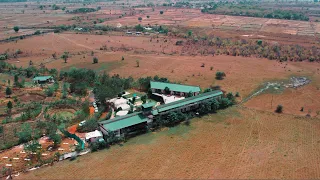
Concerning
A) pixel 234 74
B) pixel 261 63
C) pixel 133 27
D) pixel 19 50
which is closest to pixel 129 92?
pixel 234 74

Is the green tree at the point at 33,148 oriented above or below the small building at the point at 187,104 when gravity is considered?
below

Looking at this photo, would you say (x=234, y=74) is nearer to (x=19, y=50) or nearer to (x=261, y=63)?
(x=261, y=63)

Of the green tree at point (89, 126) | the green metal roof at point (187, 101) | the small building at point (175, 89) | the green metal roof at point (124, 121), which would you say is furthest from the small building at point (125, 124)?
the small building at point (175, 89)

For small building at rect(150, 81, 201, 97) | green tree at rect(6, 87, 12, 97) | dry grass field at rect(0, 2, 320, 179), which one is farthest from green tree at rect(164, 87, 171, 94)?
green tree at rect(6, 87, 12, 97)

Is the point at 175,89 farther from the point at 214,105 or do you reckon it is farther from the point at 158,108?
the point at 158,108

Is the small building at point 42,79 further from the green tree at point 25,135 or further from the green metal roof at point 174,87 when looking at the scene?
the green metal roof at point 174,87
